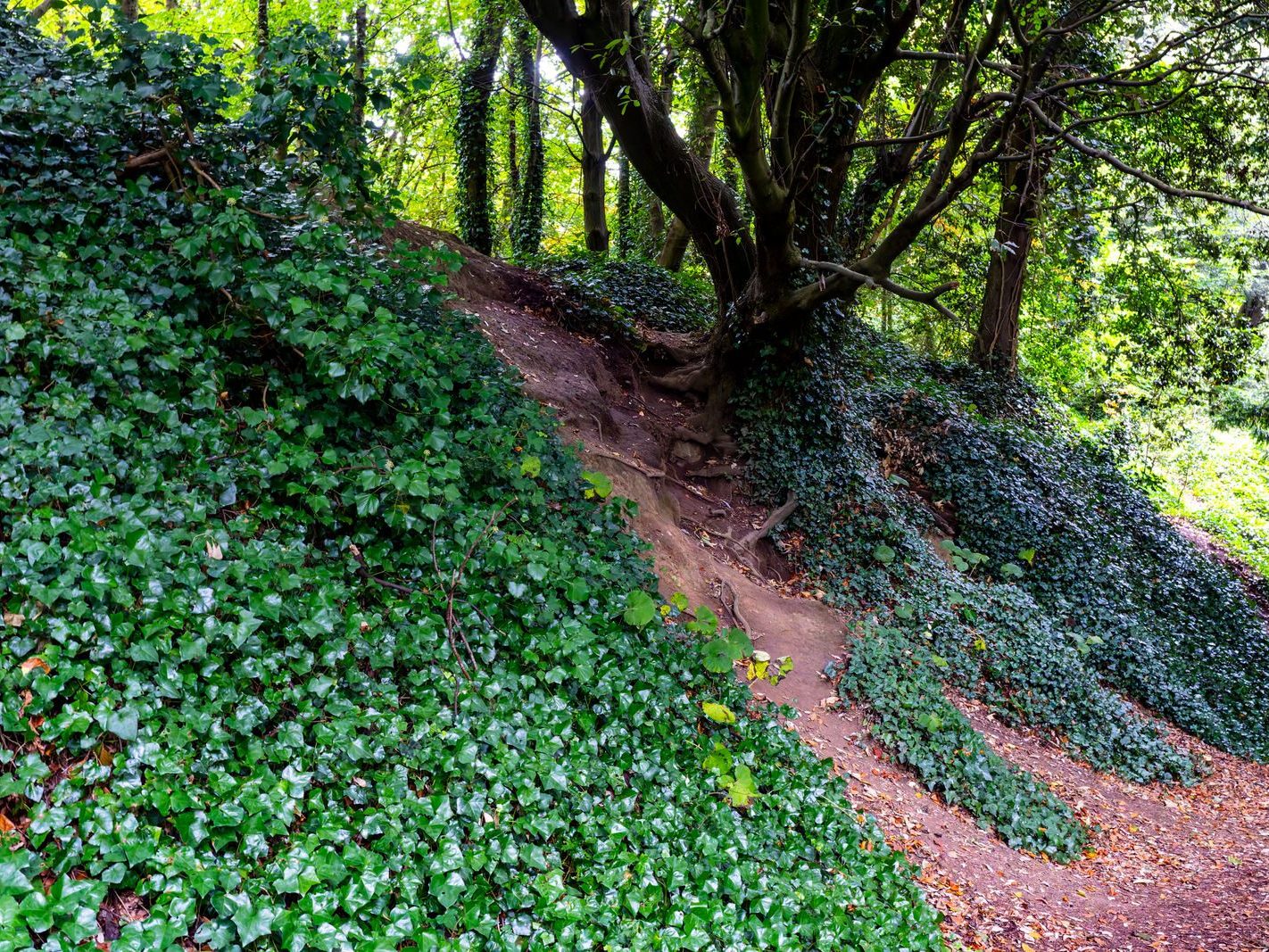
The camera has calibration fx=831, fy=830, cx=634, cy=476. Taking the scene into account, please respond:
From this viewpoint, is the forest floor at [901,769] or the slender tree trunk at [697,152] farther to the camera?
the slender tree trunk at [697,152]

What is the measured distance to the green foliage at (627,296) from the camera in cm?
1212

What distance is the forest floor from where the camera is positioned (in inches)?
243

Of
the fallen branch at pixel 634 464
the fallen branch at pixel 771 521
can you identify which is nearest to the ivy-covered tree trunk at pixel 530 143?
the fallen branch at pixel 634 464

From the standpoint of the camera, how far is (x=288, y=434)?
17.2 ft

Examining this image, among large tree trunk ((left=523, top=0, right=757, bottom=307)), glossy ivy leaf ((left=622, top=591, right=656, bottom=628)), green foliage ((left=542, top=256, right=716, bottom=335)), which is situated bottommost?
glossy ivy leaf ((left=622, top=591, right=656, bottom=628))

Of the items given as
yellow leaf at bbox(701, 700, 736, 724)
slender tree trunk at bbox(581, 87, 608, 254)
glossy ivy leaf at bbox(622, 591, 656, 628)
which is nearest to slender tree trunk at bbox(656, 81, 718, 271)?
slender tree trunk at bbox(581, 87, 608, 254)

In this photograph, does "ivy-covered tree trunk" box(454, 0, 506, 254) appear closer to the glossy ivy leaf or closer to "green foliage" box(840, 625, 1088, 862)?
"green foliage" box(840, 625, 1088, 862)

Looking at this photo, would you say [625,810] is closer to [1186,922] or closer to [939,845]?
[939,845]

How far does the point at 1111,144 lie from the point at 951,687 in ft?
25.9

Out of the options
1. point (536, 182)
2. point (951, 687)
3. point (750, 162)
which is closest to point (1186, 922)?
point (951, 687)

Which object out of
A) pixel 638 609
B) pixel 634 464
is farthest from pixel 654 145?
pixel 638 609

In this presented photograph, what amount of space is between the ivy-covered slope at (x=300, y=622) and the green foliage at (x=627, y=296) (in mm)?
5239

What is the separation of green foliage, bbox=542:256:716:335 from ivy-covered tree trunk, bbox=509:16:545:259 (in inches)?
94.4

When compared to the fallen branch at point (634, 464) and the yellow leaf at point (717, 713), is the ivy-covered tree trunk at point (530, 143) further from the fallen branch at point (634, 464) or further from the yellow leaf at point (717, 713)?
the yellow leaf at point (717, 713)
